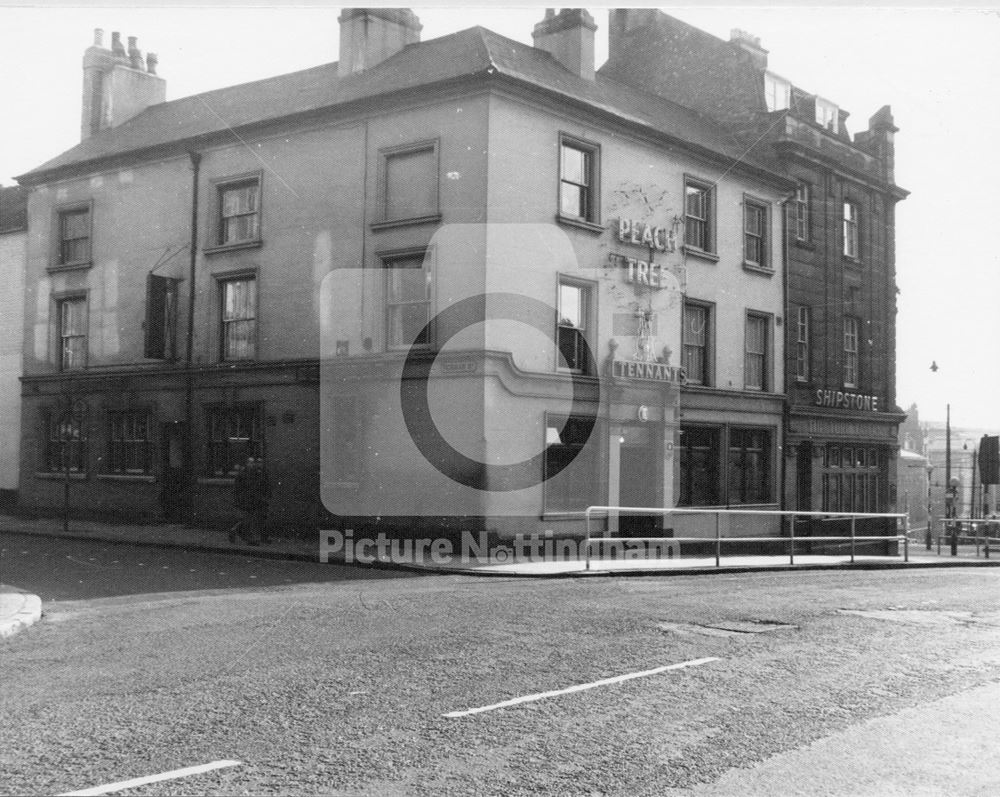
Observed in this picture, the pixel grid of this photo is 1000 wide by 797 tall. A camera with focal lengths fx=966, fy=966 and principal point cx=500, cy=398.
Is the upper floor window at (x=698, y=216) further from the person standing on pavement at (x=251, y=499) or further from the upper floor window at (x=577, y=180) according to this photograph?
the person standing on pavement at (x=251, y=499)

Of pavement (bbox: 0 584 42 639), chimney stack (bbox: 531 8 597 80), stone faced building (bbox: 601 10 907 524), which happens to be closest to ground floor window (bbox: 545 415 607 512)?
chimney stack (bbox: 531 8 597 80)

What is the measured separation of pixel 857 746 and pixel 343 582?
27.8ft

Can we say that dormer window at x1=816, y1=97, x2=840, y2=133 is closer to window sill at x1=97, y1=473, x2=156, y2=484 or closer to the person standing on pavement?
the person standing on pavement

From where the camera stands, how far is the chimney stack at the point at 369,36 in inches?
762

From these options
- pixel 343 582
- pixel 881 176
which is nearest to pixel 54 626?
pixel 343 582

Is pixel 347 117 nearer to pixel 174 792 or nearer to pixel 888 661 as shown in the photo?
pixel 888 661

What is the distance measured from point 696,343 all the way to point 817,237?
546 centimetres

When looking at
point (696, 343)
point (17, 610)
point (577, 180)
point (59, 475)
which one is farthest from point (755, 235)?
point (17, 610)

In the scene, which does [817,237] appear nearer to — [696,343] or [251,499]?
[696,343]

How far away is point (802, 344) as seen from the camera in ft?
83.6

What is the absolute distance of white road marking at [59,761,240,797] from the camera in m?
4.24

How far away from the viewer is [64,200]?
18.0 m

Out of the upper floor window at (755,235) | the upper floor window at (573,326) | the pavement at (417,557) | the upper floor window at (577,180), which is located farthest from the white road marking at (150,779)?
the upper floor window at (755,235)

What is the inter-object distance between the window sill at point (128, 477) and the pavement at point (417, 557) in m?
0.98
